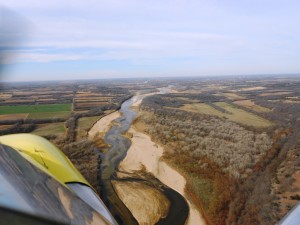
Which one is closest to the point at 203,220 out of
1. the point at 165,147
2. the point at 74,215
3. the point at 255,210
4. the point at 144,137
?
the point at 255,210

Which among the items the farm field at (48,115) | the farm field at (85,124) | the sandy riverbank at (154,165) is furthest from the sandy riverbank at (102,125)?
the farm field at (48,115)

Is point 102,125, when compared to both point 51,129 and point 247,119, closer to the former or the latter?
point 51,129

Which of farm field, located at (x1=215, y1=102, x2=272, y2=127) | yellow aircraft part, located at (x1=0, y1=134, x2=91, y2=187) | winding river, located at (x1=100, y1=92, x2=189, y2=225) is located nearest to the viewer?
yellow aircraft part, located at (x1=0, y1=134, x2=91, y2=187)

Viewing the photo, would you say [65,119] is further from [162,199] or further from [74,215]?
[74,215]

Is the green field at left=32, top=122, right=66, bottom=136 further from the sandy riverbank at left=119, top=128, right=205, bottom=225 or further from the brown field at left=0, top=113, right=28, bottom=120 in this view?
the sandy riverbank at left=119, top=128, right=205, bottom=225

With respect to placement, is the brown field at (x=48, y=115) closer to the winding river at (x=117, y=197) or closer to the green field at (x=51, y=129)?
the green field at (x=51, y=129)

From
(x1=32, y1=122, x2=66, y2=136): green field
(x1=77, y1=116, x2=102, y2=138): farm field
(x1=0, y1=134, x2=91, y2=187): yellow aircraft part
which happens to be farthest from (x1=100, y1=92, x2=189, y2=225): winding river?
(x1=0, y1=134, x2=91, y2=187): yellow aircraft part
